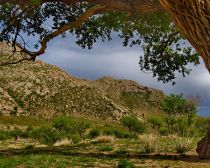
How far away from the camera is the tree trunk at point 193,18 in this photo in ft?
33.1

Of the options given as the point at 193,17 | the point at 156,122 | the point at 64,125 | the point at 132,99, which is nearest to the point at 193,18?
the point at 193,17

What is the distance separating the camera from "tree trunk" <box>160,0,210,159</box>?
33.1 ft

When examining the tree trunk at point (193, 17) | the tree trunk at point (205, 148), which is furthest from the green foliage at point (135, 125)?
the tree trunk at point (193, 17)

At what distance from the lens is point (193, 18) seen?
33.3ft

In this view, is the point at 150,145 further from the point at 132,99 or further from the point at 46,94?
the point at 132,99

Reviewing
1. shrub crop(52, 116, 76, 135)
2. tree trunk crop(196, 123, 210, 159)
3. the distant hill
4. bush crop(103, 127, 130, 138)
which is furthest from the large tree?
the distant hill

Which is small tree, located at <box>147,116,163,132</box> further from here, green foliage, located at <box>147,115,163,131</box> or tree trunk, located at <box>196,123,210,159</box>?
tree trunk, located at <box>196,123,210,159</box>

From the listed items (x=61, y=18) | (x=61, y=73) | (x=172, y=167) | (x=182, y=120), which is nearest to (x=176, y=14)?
(x=172, y=167)

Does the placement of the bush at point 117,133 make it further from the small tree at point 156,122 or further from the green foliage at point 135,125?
the small tree at point 156,122

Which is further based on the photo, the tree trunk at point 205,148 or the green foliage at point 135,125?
the green foliage at point 135,125

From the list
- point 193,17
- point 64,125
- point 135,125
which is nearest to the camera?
point 193,17

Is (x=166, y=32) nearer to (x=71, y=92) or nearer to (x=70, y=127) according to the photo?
(x=70, y=127)

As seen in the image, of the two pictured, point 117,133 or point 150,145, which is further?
point 117,133

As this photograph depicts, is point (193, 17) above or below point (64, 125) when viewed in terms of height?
above
